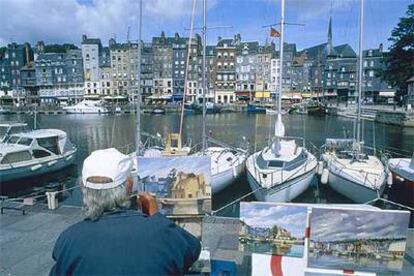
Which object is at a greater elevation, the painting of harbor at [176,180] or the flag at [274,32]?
the flag at [274,32]

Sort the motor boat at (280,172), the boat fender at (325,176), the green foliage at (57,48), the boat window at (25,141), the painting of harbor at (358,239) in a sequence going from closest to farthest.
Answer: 1. the painting of harbor at (358,239)
2. the motor boat at (280,172)
3. the boat fender at (325,176)
4. the boat window at (25,141)
5. the green foliage at (57,48)

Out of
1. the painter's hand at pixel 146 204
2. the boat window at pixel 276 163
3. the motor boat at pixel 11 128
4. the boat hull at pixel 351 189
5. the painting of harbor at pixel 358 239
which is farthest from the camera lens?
the motor boat at pixel 11 128

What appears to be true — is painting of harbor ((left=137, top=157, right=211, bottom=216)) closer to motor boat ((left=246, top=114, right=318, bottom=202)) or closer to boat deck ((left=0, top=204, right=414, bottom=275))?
boat deck ((left=0, top=204, right=414, bottom=275))

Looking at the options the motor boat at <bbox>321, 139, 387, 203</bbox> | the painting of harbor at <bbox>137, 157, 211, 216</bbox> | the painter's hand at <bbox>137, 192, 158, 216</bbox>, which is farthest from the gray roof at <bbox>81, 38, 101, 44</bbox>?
the painter's hand at <bbox>137, 192, 158, 216</bbox>

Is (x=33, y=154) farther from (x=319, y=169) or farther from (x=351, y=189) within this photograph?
(x=351, y=189)

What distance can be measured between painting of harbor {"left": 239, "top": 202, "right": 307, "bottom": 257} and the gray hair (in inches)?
112

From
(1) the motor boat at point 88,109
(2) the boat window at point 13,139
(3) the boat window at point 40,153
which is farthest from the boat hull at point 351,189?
(1) the motor boat at point 88,109

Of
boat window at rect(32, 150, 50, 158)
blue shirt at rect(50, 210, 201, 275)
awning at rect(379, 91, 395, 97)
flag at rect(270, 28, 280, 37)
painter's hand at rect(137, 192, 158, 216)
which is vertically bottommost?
boat window at rect(32, 150, 50, 158)

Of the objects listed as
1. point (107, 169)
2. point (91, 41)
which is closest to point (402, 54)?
point (107, 169)

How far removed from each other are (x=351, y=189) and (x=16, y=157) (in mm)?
16634

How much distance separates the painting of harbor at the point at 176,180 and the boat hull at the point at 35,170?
14674mm

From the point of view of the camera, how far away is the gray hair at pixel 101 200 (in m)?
2.11

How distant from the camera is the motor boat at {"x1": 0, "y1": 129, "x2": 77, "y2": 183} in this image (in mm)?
18766

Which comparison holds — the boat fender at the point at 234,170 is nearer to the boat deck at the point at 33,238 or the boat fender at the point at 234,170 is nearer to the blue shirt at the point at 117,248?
the boat deck at the point at 33,238
